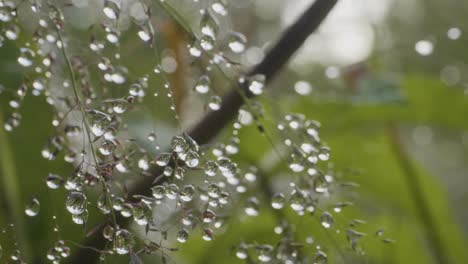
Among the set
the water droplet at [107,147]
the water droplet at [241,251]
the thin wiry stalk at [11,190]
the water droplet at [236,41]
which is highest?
the water droplet at [236,41]

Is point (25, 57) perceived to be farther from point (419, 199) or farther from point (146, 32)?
point (419, 199)

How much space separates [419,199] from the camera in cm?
89

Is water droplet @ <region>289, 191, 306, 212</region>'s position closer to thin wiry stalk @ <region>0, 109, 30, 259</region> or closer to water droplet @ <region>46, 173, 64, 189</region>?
water droplet @ <region>46, 173, 64, 189</region>

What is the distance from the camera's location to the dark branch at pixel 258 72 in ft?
1.37

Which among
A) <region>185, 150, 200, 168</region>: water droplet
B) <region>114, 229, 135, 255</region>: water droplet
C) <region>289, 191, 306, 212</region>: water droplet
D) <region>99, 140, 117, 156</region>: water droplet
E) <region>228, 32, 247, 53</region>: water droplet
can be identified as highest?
<region>228, 32, 247, 53</region>: water droplet

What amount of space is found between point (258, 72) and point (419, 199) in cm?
51

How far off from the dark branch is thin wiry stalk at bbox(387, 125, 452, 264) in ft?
1.55

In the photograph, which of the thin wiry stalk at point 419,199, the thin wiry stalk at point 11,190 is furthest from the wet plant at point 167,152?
the thin wiry stalk at point 419,199

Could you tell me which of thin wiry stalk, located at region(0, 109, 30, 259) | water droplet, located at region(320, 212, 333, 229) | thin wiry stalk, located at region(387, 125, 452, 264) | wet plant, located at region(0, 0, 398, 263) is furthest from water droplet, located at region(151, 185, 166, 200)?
thin wiry stalk, located at region(387, 125, 452, 264)

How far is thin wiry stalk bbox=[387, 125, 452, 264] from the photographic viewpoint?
2.81ft

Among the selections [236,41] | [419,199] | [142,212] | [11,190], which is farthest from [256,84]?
[419,199]

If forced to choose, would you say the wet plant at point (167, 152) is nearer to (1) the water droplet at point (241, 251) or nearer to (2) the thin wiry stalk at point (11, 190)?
(1) the water droplet at point (241, 251)

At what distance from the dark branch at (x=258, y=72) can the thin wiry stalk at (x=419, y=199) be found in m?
0.47

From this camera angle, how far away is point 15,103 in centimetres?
45
